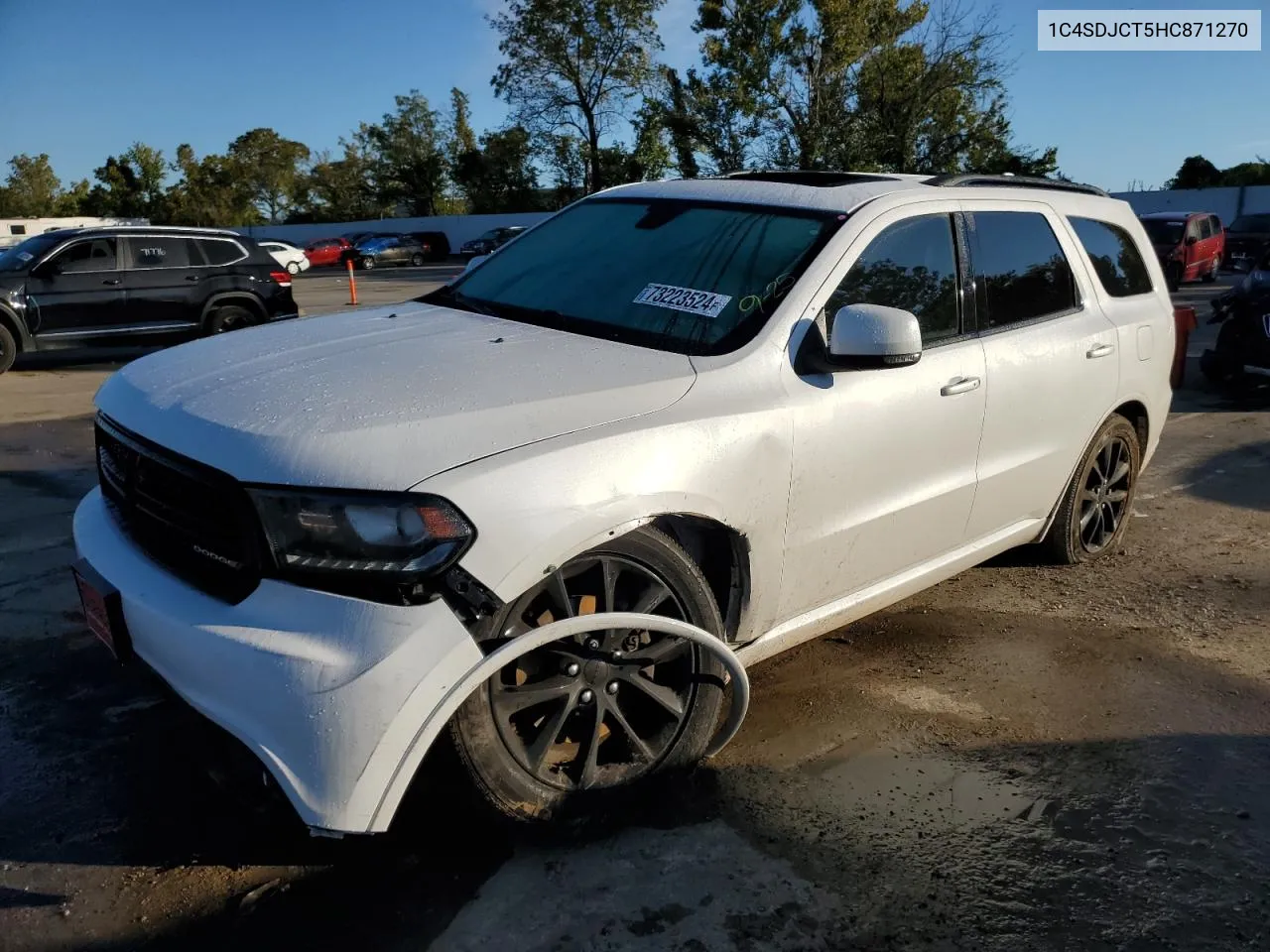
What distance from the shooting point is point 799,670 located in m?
3.82

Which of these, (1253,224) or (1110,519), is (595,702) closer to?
(1110,519)

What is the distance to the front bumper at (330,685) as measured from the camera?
213 centimetres

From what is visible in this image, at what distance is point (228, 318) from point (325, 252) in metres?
29.9

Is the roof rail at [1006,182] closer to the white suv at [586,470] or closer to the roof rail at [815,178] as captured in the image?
the white suv at [586,470]

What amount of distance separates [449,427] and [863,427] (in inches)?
55.1

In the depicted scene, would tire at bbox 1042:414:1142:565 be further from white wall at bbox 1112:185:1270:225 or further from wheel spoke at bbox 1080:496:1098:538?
white wall at bbox 1112:185:1270:225

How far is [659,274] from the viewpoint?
3.41 meters

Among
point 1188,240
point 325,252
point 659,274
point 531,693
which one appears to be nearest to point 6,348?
point 659,274

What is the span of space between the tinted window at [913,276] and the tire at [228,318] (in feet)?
33.9

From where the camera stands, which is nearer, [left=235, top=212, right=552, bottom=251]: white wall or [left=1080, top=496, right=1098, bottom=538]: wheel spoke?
[left=1080, top=496, right=1098, bottom=538]: wheel spoke

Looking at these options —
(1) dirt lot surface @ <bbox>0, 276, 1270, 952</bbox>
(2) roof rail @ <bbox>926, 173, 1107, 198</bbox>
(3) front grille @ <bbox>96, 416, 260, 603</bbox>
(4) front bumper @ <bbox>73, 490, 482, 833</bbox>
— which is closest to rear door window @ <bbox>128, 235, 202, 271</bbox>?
(1) dirt lot surface @ <bbox>0, 276, 1270, 952</bbox>

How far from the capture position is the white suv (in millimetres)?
2205

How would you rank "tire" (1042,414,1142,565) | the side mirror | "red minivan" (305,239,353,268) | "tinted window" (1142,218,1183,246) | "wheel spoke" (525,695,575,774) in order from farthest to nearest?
"red minivan" (305,239,353,268) < "tinted window" (1142,218,1183,246) < "tire" (1042,414,1142,565) < the side mirror < "wheel spoke" (525,695,575,774)

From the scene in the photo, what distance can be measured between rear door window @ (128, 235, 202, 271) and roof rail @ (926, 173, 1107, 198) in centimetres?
1047
